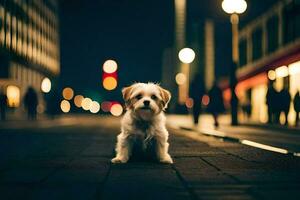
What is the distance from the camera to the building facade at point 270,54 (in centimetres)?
3197

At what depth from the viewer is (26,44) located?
6281cm

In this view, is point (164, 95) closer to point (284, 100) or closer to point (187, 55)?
point (284, 100)

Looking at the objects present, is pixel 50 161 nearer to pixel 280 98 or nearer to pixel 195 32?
pixel 280 98

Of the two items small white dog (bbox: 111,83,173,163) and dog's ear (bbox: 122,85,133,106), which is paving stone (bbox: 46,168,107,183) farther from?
dog's ear (bbox: 122,85,133,106)

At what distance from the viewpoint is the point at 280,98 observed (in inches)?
968

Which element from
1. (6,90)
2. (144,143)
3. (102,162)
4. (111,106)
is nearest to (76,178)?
(144,143)

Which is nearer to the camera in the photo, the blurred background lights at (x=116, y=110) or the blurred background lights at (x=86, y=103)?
the blurred background lights at (x=116, y=110)

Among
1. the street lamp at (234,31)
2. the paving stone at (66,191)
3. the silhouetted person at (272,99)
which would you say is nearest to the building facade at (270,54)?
the silhouetted person at (272,99)

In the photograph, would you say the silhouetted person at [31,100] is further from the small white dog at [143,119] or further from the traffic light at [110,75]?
the traffic light at [110,75]

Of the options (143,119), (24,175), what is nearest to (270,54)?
(143,119)

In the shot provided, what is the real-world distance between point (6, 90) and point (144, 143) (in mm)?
47992

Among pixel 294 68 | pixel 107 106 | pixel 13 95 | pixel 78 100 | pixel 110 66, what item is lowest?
pixel 107 106

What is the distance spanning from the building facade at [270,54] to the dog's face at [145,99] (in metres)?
19.7

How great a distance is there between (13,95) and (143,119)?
5087 cm
